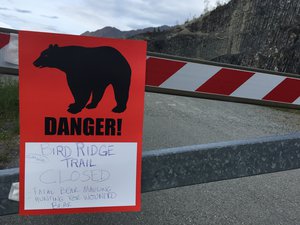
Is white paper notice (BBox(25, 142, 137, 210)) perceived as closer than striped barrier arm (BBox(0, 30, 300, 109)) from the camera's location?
Yes

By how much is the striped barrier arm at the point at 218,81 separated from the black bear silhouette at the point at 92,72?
0.41m

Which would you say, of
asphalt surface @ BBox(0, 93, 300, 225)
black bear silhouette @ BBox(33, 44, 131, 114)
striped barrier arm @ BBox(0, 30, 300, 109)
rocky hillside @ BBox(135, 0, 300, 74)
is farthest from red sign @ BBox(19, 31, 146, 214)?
rocky hillside @ BBox(135, 0, 300, 74)

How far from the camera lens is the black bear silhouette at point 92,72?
1.67 meters

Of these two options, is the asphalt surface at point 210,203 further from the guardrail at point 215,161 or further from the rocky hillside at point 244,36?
the rocky hillside at point 244,36

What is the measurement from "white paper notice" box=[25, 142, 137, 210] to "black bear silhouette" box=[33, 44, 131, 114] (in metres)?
0.20

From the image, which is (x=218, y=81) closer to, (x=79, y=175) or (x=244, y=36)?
(x=79, y=175)

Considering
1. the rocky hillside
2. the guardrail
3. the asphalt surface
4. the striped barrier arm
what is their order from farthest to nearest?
the rocky hillside
the asphalt surface
the striped barrier arm
the guardrail

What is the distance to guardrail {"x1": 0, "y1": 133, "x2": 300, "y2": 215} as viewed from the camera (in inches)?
69.8

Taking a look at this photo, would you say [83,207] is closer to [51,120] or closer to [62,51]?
[51,120]

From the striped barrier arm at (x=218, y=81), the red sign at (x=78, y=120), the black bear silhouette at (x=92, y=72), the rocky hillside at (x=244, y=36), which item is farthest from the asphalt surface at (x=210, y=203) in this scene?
the rocky hillside at (x=244, y=36)

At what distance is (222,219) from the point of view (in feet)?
10.5

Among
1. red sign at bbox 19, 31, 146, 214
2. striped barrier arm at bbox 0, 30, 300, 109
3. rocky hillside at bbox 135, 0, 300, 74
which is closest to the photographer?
red sign at bbox 19, 31, 146, 214

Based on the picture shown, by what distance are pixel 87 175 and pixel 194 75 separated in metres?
0.89

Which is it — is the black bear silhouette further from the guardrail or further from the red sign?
the guardrail
